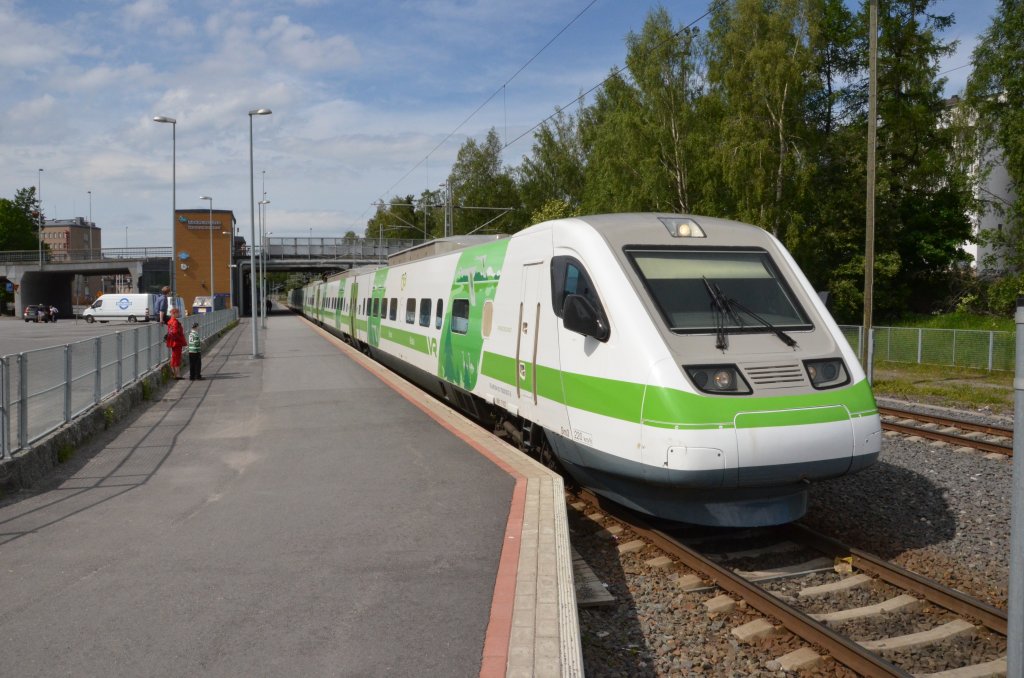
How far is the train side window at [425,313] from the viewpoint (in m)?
14.3

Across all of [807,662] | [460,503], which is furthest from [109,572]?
[807,662]

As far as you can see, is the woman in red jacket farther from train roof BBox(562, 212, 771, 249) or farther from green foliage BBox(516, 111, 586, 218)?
green foliage BBox(516, 111, 586, 218)

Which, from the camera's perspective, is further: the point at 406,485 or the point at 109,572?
the point at 406,485

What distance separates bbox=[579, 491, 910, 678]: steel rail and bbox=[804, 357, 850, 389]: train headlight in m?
1.62

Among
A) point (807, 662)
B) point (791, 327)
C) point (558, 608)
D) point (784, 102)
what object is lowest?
point (807, 662)

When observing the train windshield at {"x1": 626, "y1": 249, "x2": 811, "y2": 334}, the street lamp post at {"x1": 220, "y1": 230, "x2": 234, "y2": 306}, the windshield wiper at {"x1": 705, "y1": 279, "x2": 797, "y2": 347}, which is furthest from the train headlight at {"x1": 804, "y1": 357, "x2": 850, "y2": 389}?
the street lamp post at {"x1": 220, "y1": 230, "x2": 234, "y2": 306}

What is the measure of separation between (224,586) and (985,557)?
5.70 meters

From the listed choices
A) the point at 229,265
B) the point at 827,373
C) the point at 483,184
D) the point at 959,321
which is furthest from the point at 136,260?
the point at 827,373

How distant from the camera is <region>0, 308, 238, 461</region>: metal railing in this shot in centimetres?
848

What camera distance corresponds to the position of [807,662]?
16.1ft

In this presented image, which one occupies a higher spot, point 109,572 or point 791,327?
point 791,327

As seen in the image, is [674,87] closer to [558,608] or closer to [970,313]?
[970,313]

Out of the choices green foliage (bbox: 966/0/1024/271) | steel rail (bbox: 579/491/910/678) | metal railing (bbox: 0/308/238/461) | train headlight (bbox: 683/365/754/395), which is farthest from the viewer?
green foliage (bbox: 966/0/1024/271)

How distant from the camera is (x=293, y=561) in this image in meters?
5.77
